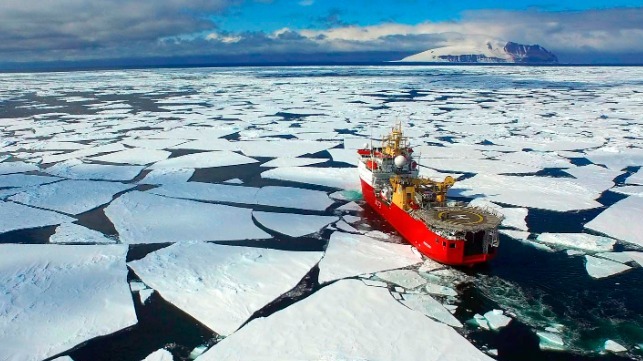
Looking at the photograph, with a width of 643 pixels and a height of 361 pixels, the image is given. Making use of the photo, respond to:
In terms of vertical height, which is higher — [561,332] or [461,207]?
[461,207]

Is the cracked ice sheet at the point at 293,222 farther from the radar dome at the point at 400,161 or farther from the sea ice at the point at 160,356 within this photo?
the sea ice at the point at 160,356

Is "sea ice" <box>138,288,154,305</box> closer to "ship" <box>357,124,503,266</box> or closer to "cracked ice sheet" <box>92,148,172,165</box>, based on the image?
"ship" <box>357,124,503,266</box>

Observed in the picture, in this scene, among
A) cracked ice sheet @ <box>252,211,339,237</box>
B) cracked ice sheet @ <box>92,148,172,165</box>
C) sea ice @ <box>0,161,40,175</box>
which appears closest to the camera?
cracked ice sheet @ <box>252,211,339,237</box>

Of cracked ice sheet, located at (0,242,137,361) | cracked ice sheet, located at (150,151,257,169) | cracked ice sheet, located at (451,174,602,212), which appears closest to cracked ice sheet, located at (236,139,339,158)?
cracked ice sheet, located at (150,151,257,169)

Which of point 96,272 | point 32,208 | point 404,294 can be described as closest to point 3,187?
point 32,208

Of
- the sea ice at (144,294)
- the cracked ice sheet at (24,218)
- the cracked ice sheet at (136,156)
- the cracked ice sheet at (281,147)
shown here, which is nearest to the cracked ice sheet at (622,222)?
the sea ice at (144,294)

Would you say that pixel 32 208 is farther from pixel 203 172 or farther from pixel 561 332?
pixel 561 332
